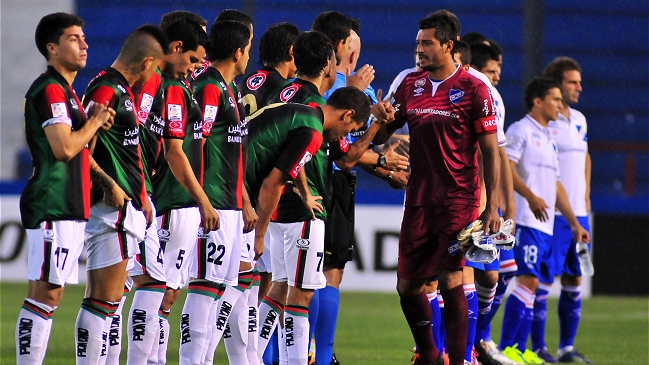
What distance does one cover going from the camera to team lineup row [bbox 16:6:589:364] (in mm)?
5066

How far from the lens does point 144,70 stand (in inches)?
214

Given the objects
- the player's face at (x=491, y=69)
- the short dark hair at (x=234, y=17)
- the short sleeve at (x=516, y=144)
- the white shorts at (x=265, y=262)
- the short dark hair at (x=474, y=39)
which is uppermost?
the short dark hair at (x=474, y=39)

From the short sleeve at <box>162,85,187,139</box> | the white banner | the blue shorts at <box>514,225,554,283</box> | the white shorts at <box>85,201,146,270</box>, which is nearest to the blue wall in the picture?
the white banner

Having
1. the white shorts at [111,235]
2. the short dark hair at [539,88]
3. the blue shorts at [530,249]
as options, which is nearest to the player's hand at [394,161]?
the white shorts at [111,235]

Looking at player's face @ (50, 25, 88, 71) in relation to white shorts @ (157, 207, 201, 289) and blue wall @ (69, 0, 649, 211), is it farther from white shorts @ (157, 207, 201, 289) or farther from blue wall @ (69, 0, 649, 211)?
blue wall @ (69, 0, 649, 211)

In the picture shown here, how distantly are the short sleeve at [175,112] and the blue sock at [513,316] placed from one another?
12.2ft

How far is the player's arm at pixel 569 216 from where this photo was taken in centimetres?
905

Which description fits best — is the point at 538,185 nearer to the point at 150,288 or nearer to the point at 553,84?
the point at 553,84

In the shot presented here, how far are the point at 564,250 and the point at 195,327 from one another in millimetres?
4440

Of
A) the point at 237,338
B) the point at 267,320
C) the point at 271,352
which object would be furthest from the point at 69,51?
the point at 271,352

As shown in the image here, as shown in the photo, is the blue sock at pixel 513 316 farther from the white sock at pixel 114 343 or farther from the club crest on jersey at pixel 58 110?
the club crest on jersey at pixel 58 110

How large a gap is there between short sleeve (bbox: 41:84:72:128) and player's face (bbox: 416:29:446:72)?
7.93ft

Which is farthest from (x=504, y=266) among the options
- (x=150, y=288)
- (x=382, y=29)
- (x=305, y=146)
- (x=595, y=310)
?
(x=382, y=29)

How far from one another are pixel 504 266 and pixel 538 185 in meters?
0.90
